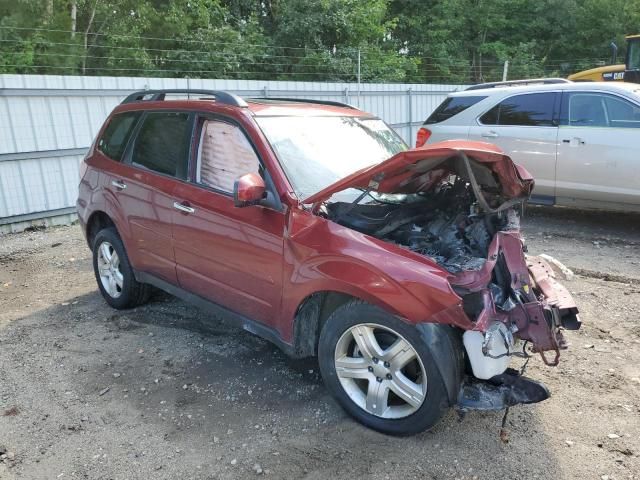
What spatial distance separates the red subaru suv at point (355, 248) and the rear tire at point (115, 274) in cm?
41

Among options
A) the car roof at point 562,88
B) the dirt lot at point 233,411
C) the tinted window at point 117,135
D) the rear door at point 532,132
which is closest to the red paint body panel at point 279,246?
the tinted window at point 117,135

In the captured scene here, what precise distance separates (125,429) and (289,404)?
968 millimetres

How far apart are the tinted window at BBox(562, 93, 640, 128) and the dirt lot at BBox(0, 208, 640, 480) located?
2442 mm

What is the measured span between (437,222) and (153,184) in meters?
2.17

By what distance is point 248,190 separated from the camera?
10.4ft

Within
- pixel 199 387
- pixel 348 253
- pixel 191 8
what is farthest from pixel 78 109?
pixel 191 8

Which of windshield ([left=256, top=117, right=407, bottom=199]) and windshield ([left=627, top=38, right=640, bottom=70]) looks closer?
windshield ([left=256, top=117, right=407, bottom=199])

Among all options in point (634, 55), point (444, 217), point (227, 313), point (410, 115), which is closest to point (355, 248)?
point (444, 217)

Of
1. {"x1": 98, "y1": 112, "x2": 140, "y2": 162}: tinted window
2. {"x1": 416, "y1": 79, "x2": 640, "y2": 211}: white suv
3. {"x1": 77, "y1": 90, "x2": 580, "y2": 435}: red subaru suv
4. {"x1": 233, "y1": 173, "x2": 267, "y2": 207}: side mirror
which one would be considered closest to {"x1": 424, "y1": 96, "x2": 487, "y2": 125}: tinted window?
{"x1": 416, "y1": 79, "x2": 640, "y2": 211}: white suv

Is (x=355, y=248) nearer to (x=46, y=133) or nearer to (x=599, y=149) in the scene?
(x=599, y=149)

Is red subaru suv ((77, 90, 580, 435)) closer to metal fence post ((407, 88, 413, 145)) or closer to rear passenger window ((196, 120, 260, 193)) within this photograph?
rear passenger window ((196, 120, 260, 193))

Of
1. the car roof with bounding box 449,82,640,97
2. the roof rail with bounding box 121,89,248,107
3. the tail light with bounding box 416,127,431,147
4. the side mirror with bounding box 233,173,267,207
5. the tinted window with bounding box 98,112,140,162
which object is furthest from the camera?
the tail light with bounding box 416,127,431,147

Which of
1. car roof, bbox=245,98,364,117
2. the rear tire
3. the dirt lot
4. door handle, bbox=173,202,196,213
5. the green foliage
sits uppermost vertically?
the green foliage

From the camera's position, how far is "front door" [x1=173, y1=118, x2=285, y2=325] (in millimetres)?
3408
